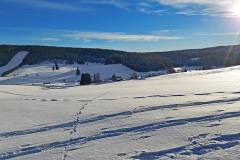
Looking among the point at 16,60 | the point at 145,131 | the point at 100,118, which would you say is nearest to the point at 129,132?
the point at 145,131

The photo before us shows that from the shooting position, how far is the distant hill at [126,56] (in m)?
105

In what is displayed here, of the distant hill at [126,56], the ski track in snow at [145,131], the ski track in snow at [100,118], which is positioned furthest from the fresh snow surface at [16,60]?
the ski track in snow at [145,131]

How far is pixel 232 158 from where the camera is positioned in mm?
6848

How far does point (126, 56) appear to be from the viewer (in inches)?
4323

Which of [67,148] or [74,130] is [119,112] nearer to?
[74,130]

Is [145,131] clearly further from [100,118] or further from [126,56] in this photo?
[126,56]

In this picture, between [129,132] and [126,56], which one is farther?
[126,56]

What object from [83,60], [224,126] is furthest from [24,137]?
[83,60]

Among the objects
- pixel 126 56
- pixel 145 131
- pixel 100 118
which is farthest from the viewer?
pixel 126 56

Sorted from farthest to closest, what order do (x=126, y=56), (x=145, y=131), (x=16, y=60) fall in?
1. (x=16, y=60)
2. (x=126, y=56)
3. (x=145, y=131)

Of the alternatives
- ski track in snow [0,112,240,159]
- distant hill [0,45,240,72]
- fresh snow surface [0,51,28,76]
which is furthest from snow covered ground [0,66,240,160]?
fresh snow surface [0,51,28,76]

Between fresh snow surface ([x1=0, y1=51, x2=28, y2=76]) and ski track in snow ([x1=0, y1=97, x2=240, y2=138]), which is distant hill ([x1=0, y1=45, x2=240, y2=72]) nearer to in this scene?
fresh snow surface ([x1=0, y1=51, x2=28, y2=76])

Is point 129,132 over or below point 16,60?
below

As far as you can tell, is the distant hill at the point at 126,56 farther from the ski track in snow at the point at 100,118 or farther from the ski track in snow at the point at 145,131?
the ski track in snow at the point at 145,131
